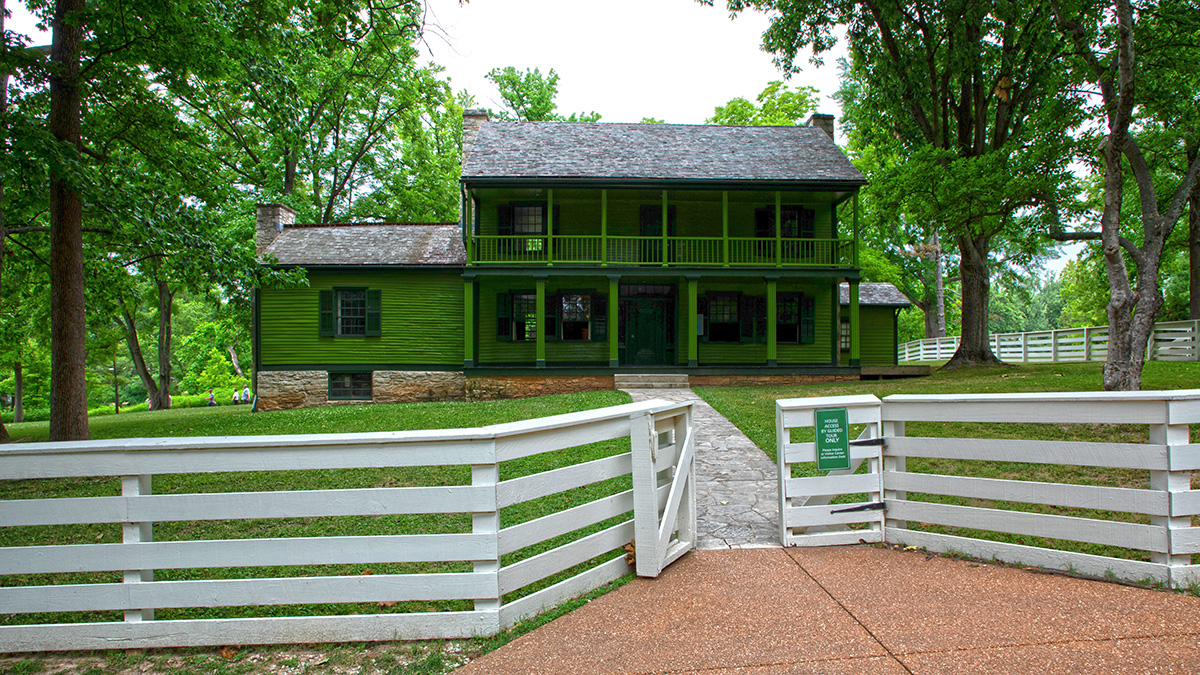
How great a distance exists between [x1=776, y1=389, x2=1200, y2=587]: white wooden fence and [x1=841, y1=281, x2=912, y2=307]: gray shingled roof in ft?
60.1

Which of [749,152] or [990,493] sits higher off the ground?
[749,152]

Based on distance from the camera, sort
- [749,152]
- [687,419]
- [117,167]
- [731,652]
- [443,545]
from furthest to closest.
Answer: [749,152] < [117,167] < [687,419] < [443,545] < [731,652]

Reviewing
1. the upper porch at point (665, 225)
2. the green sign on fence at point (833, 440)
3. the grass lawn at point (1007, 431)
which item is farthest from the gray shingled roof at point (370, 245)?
the green sign on fence at point (833, 440)

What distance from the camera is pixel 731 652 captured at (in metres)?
3.08

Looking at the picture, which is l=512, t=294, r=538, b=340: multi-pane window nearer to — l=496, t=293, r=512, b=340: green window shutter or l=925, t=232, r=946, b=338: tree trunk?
l=496, t=293, r=512, b=340: green window shutter

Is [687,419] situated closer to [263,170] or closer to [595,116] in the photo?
[263,170]

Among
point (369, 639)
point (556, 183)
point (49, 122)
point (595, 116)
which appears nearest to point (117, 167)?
point (49, 122)

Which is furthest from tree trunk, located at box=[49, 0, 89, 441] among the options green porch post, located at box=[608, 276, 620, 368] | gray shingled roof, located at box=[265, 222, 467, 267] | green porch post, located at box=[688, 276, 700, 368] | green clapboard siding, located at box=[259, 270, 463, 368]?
green porch post, located at box=[688, 276, 700, 368]

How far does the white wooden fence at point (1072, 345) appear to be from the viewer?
60.8 ft

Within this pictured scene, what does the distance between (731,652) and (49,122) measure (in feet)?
43.3

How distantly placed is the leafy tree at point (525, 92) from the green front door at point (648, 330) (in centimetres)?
1766

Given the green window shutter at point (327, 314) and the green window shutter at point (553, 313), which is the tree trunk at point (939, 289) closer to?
the green window shutter at point (553, 313)

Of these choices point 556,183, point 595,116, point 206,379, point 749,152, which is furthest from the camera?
point 206,379

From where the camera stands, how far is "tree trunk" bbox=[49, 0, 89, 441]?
33.1 feet
